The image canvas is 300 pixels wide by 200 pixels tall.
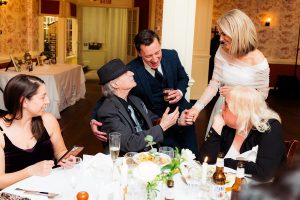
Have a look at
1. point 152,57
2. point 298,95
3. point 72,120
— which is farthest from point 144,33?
point 298,95

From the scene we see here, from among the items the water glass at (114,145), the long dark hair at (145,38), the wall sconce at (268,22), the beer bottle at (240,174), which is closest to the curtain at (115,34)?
the wall sconce at (268,22)

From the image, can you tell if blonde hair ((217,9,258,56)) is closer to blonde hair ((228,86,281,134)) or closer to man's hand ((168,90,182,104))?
blonde hair ((228,86,281,134))

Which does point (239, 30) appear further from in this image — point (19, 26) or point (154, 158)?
point (19, 26)

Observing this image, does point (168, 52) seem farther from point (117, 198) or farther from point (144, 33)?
point (117, 198)

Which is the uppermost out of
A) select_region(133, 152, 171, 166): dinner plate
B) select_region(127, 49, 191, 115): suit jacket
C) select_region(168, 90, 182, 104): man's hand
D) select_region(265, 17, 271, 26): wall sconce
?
select_region(265, 17, 271, 26): wall sconce

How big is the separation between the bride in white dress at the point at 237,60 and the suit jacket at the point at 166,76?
238mm

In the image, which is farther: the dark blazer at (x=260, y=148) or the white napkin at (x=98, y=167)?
the dark blazer at (x=260, y=148)

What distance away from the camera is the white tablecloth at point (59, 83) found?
21.5 ft

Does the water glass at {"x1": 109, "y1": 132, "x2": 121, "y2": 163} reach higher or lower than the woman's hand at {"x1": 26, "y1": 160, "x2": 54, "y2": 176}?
higher

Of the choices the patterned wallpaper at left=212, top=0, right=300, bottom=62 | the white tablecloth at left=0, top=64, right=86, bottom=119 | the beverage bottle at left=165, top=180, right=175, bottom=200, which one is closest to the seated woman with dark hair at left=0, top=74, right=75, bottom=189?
the beverage bottle at left=165, top=180, right=175, bottom=200

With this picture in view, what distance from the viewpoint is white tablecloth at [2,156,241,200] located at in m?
1.73

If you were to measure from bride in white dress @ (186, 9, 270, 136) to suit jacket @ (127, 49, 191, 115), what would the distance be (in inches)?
9.4

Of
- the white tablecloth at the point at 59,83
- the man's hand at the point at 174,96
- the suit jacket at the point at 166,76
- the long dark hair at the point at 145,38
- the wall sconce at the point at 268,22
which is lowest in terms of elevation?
the white tablecloth at the point at 59,83

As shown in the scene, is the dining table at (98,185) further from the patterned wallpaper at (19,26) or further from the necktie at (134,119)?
the patterned wallpaper at (19,26)
